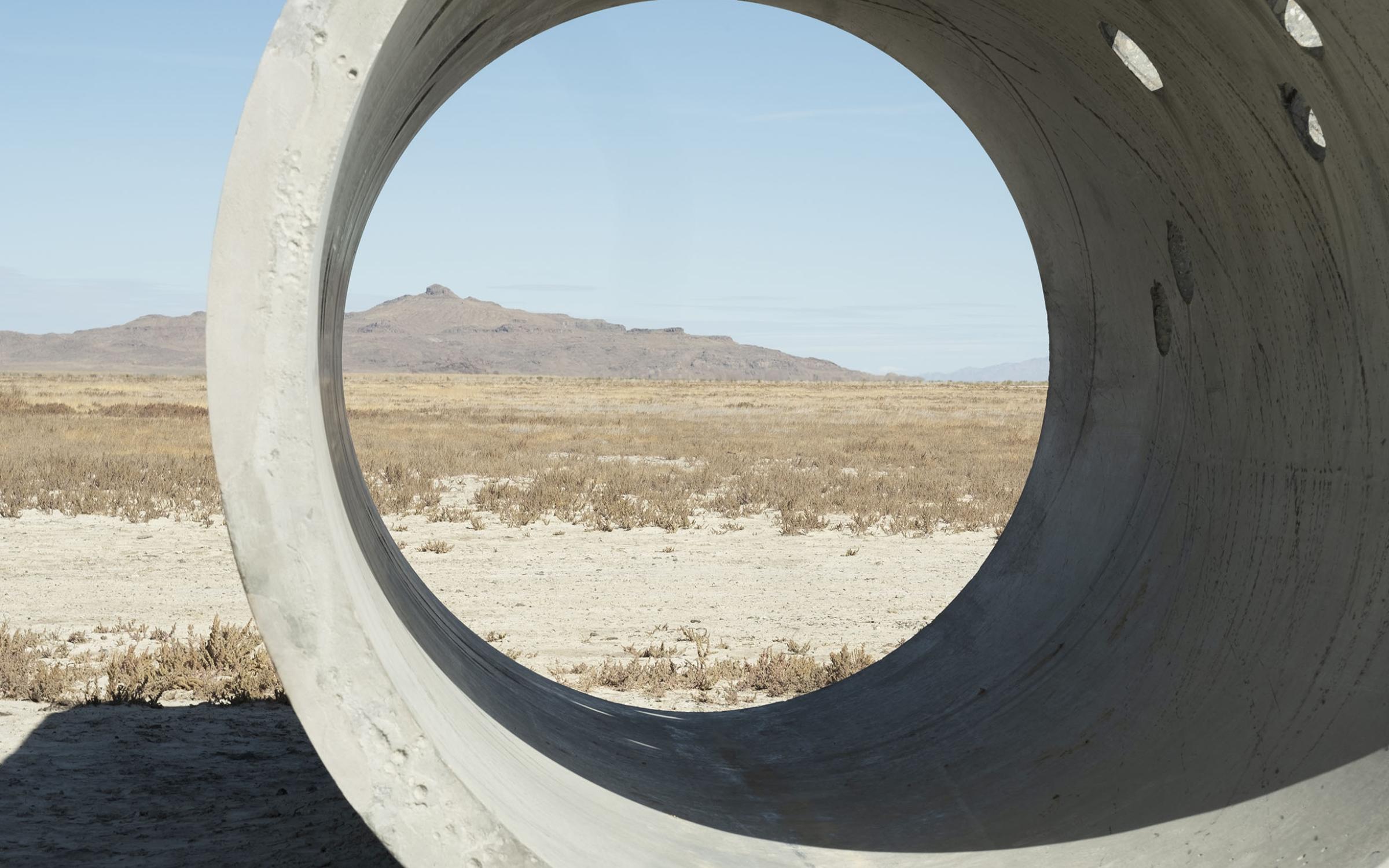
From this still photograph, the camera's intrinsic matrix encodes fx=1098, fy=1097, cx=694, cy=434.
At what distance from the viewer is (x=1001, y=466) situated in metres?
21.8

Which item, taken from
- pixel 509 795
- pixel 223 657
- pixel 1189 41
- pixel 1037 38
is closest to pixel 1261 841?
pixel 509 795

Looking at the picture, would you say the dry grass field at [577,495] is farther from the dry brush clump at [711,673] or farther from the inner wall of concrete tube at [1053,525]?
the inner wall of concrete tube at [1053,525]

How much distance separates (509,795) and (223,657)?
5120 millimetres

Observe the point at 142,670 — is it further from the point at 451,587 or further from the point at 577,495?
the point at 577,495

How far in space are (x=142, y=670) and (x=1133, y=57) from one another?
250 inches

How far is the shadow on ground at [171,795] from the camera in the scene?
4.26m

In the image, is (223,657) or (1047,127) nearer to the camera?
(1047,127)

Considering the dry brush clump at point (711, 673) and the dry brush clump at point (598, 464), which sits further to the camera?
the dry brush clump at point (598, 464)

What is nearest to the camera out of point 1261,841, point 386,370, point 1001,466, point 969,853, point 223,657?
point 1261,841

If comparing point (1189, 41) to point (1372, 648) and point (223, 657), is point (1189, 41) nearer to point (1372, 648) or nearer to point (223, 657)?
point (1372, 648)

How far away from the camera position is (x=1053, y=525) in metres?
5.69

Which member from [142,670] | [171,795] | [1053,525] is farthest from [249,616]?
[1053,525]

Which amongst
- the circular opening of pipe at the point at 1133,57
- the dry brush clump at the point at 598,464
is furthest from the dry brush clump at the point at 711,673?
the dry brush clump at the point at 598,464

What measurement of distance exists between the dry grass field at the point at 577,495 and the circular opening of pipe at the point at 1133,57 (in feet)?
14.0
